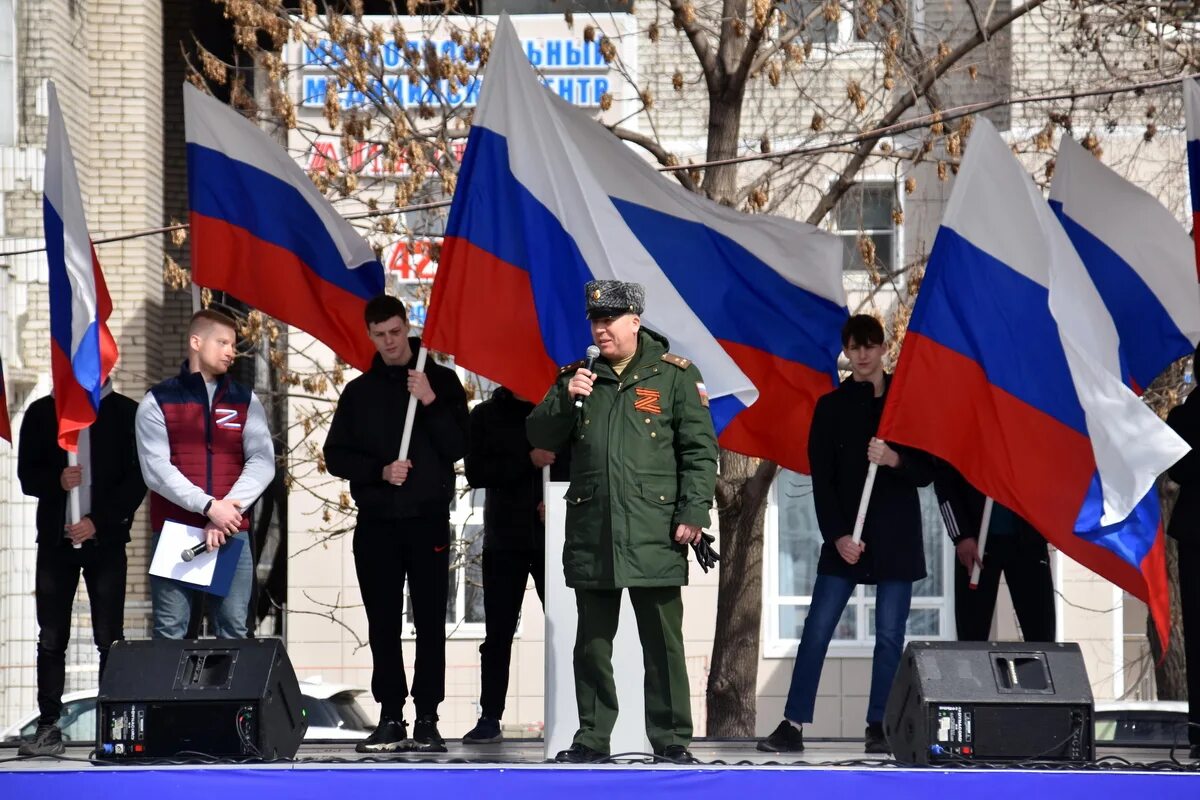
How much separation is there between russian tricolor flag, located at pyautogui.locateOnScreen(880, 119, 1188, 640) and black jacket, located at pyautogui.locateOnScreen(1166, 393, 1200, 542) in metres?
0.32

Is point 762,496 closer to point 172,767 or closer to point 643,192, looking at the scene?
point 643,192

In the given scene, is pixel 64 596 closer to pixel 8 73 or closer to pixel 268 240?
pixel 268 240

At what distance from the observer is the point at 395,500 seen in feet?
28.9

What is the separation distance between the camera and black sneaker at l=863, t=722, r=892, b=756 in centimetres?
870

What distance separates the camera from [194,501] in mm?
8695

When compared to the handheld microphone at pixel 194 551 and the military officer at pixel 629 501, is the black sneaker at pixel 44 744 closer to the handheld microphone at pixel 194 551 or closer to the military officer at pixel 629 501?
the handheld microphone at pixel 194 551

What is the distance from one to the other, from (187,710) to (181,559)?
104 centimetres

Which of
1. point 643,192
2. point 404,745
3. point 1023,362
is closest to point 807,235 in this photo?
point 643,192

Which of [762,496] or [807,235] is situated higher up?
[807,235]

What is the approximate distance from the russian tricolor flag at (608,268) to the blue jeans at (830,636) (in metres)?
0.97

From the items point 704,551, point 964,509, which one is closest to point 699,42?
point 964,509

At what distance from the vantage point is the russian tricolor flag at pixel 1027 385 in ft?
27.2

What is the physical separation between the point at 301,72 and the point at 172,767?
12148mm

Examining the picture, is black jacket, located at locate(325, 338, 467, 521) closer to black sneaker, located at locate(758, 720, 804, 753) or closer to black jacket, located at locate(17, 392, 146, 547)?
black jacket, located at locate(17, 392, 146, 547)
